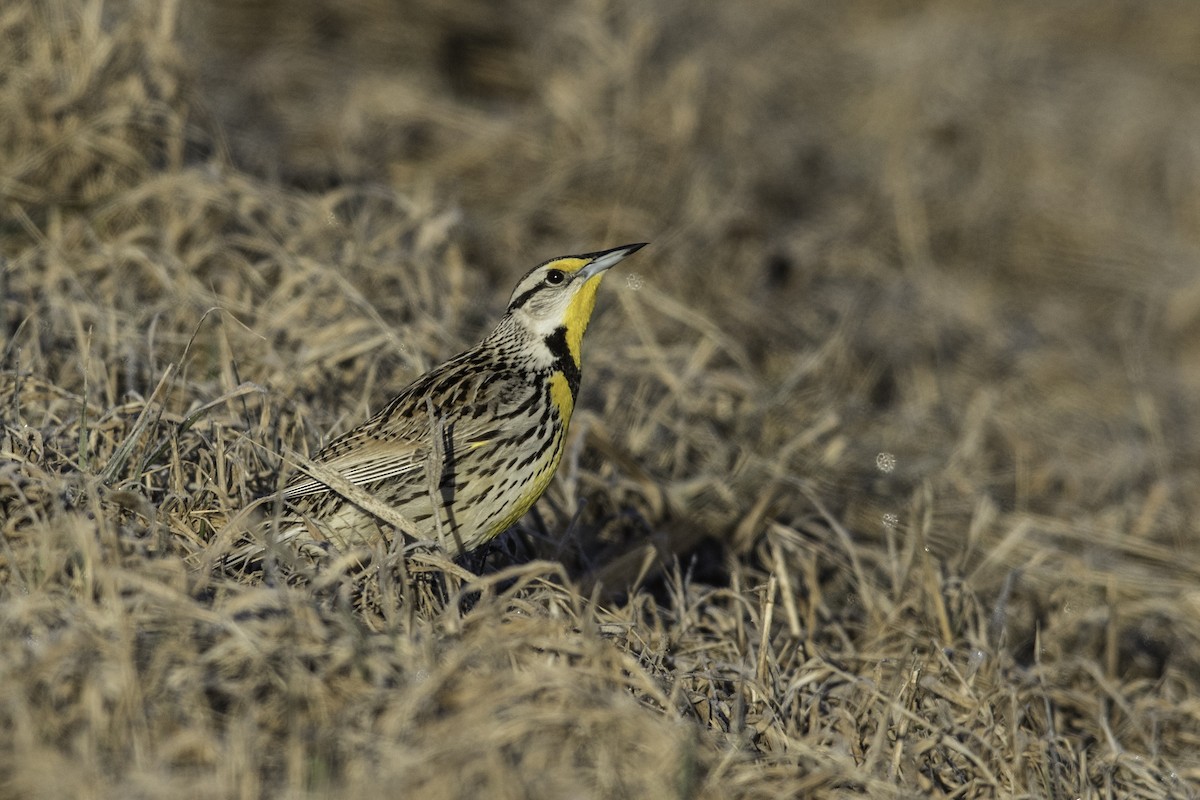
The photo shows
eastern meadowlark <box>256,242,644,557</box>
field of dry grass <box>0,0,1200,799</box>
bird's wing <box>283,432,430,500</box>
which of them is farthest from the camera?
bird's wing <box>283,432,430,500</box>

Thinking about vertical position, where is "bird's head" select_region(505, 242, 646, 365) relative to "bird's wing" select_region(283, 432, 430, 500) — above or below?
above

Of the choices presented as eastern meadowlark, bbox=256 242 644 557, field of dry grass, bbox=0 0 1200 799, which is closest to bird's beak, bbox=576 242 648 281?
eastern meadowlark, bbox=256 242 644 557

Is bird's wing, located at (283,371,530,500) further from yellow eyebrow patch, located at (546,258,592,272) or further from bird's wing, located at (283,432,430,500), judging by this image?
yellow eyebrow patch, located at (546,258,592,272)

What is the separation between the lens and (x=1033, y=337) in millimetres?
7652

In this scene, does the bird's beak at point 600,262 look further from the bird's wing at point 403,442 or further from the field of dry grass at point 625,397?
the field of dry grass at point 625,397

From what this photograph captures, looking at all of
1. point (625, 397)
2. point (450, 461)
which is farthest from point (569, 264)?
point (625, 397)

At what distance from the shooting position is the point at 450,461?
146 inches

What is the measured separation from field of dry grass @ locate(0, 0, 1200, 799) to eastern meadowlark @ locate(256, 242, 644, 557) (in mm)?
188

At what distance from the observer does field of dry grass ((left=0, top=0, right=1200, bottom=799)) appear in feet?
8.65

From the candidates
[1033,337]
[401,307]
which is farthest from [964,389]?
[401,307]

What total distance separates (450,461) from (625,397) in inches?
64.7

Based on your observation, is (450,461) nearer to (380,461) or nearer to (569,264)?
(380,461)

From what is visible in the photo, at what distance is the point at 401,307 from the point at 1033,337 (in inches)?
153

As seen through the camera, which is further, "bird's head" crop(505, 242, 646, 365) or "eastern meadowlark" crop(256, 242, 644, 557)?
"bird's head" crop(505, 242, 646, 365)
